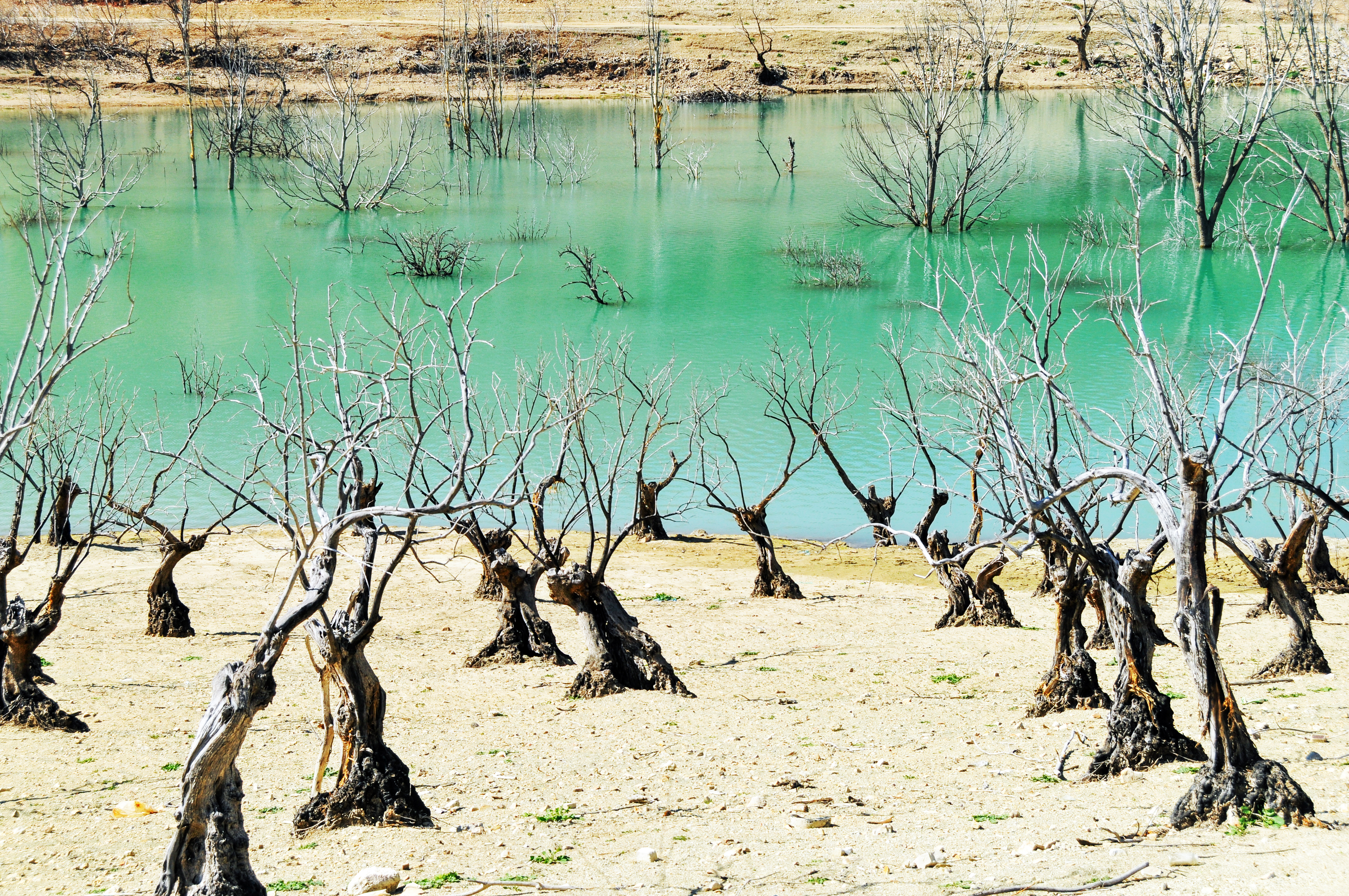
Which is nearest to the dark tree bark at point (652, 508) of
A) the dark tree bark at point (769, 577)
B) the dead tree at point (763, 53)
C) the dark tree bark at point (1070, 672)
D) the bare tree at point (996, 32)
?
the dark tree bark at point (769, 577)

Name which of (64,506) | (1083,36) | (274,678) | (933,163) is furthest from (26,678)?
(1083,36)

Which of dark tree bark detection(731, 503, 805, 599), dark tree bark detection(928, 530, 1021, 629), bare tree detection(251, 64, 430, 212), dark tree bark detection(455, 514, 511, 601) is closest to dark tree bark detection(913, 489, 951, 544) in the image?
dark tree bark detection(928, 530, 1021, 629)

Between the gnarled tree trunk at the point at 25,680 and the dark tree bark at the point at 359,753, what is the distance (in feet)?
9.18

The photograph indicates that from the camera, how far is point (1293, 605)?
966 centimetres

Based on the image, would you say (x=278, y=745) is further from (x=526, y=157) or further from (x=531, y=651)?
(x=526, y=157)

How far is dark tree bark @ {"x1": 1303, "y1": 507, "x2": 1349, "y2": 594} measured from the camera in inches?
530

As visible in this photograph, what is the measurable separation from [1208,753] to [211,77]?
68899 mm

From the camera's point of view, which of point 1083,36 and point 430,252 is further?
point 1083,36

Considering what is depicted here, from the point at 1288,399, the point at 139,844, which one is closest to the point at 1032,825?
the point at 139,844

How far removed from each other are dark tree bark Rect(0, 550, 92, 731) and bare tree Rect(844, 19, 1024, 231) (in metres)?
26.0

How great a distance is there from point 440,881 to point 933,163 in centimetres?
3171

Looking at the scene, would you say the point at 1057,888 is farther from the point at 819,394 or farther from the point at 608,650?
the point at 819,394

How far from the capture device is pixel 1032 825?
6379mm

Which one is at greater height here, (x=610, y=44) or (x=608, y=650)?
(x=610, y=44)
